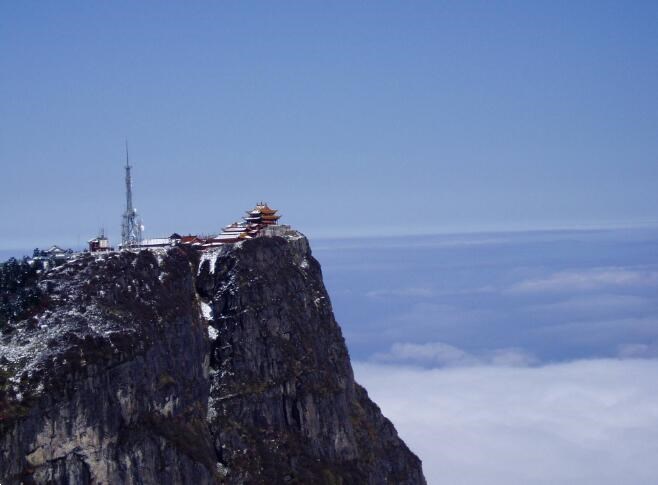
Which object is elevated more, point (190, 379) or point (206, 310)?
point (206, 310)

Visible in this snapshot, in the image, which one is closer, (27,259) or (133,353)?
(133,353)

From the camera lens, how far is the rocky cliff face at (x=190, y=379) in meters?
109

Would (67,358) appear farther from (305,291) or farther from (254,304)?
(305,291)

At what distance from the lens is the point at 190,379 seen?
125125 mm

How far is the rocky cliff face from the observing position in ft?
357

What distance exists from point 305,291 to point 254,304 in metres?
11.5

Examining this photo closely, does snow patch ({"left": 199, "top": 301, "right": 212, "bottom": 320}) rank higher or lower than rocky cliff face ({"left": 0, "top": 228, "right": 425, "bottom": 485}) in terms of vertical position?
higher

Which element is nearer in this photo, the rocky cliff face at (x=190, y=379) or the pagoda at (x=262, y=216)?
the rocky cliff face at (x=190, y=379)

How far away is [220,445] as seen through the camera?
125 m

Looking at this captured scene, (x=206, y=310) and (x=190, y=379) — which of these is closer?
(x=190, y=379)

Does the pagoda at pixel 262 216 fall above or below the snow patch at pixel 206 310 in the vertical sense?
above

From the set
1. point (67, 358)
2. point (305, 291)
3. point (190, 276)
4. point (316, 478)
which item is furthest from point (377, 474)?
point (67, 358)

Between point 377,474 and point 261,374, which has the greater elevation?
point 261,374

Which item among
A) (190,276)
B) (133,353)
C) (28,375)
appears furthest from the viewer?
(190,276)
